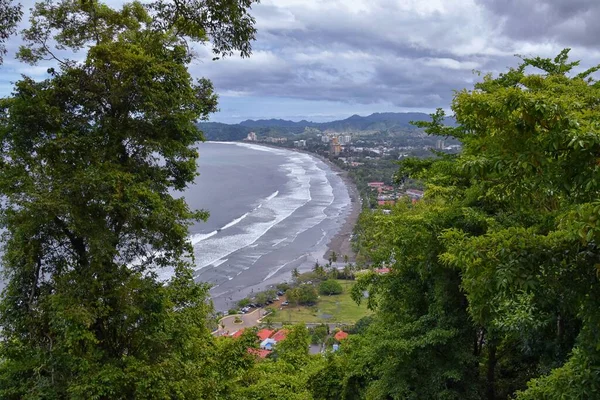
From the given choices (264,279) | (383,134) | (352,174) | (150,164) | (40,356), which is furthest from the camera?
(383,134)

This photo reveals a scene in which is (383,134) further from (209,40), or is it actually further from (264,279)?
(209,40)

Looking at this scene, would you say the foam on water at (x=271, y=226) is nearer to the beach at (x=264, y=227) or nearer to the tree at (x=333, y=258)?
the beach at (x=264, y=227)

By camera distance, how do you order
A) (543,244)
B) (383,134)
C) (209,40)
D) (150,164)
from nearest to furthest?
1. (543,244)
2. (209,40)
3. (150,164)
4. (383,134)

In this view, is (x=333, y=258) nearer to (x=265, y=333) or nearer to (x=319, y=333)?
(x=319, y=333)

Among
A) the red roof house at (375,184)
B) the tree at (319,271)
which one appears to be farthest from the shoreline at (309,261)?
the red roof house at (375,184)

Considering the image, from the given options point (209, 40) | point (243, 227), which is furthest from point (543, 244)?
point (243, 227)

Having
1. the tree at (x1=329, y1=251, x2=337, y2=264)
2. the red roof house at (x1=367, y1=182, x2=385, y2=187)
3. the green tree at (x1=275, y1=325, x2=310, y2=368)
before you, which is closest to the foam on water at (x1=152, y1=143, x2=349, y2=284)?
the tree at (x1=329, y1=251, x2=337, y2=264)
